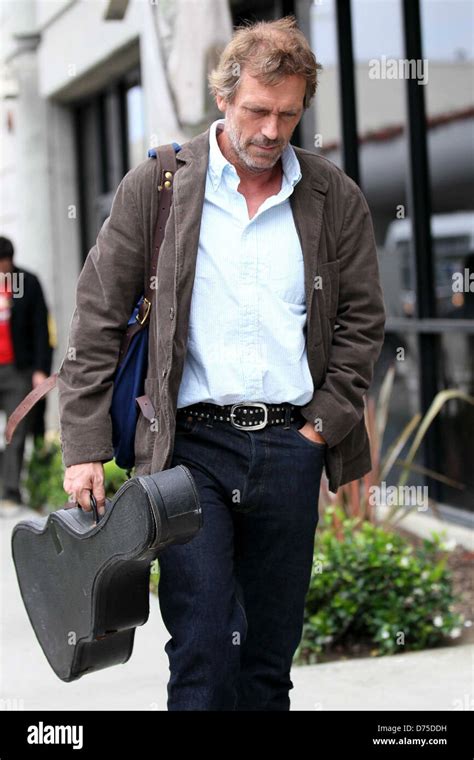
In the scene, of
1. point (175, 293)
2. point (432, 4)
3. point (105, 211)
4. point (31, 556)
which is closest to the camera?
point (175, 293)

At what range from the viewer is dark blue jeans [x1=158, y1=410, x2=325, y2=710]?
10.4 feet

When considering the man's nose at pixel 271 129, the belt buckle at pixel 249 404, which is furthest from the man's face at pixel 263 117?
the belt buckle at pixel 249 404

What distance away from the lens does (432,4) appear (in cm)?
754

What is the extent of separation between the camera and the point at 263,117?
3123 millimetres

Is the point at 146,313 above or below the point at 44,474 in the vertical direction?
above

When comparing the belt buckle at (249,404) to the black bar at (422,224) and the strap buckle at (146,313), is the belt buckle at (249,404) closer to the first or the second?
the strap buckle at (146,313)

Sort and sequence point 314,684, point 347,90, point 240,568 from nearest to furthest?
point 240,568, point 314,684, point 347,90

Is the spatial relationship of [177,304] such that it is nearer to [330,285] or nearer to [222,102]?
[330,285]

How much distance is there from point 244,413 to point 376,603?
2.15 m

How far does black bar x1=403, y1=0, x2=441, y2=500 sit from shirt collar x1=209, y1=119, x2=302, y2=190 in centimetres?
440

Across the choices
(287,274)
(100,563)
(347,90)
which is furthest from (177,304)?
(347,90)

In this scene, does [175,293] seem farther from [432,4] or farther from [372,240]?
[432,4]
